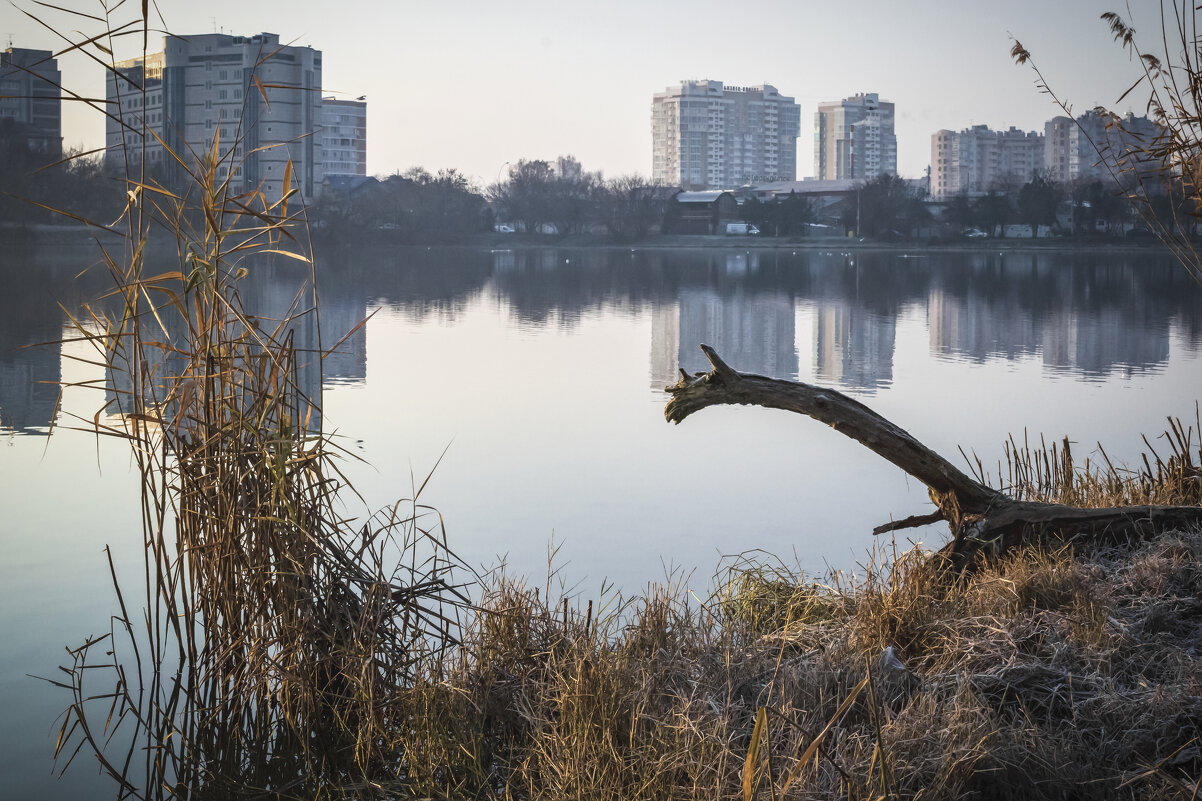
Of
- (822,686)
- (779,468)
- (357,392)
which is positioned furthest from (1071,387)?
(822,686)

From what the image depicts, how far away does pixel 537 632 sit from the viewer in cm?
335

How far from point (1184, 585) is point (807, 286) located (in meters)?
26.8

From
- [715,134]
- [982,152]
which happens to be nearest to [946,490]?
[715,134]

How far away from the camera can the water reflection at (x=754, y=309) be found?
13156 millimetres

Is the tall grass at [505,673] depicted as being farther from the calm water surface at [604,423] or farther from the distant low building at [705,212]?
the distant low building at [705,212]

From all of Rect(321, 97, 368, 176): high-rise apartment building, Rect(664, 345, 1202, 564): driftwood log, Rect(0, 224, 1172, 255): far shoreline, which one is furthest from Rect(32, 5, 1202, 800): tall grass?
Rect(321, 97, 368, 176): high-rise apartment building

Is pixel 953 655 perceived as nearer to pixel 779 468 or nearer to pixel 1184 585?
pixel 1184 585

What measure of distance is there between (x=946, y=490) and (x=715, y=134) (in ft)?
614

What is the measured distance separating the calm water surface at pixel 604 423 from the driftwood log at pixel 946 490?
4.01 feet

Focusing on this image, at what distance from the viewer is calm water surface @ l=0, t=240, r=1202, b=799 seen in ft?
17.0

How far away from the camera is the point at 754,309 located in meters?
22.0

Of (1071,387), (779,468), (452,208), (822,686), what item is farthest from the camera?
(452,208)

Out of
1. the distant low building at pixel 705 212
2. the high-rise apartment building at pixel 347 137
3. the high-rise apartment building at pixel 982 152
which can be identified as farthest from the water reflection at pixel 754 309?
the high-rise apartment building at pixel 982 152

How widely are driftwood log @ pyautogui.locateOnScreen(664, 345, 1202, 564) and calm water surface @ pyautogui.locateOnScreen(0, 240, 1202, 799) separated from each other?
1.22m
